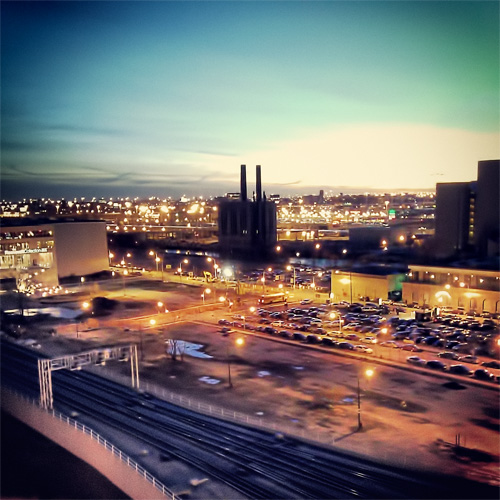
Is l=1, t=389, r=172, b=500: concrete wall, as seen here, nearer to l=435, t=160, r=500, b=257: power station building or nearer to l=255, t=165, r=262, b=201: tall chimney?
l=435, t=160, r=500, b=257: power station building

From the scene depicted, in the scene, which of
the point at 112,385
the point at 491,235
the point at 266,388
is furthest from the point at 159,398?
the point at 491,235

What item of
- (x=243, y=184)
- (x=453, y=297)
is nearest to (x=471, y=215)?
(x=453, y=297)

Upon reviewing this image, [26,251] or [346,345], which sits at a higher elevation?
[26,251]

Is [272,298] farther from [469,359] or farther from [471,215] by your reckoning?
[471,215]

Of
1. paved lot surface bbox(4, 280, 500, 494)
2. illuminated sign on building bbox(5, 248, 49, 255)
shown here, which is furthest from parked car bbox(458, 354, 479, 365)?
illuminated sign on building bbox(5, 248, 49, 255)

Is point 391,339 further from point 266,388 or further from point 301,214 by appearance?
point 301,214

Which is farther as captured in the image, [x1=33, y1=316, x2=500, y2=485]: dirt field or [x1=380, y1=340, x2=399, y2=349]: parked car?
[x1=380, y1=340, x2=399, y2=349]: parked car
